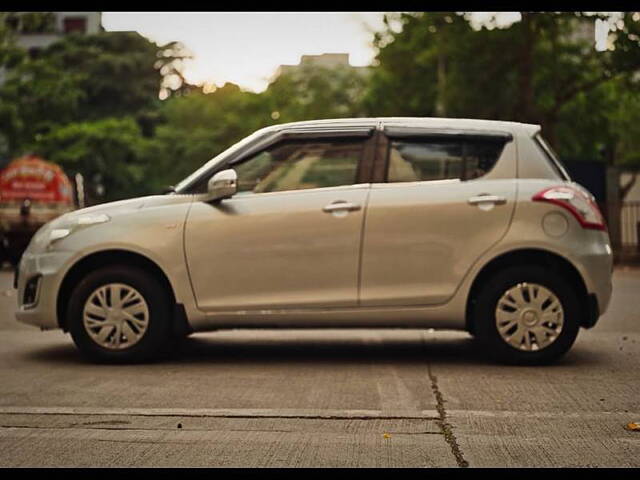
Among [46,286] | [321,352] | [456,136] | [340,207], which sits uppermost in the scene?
[456,136]

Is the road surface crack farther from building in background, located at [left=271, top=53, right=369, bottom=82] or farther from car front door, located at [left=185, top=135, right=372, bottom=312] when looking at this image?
building in background, located at [left=271, top=53, right=369, bottom=82]

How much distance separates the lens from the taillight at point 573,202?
25.4ft

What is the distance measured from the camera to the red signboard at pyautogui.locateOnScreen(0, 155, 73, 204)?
2711 centimetres

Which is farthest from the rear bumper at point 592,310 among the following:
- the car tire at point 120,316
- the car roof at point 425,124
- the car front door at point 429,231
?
the car tire at point 120,316

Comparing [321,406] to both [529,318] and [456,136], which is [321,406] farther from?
[456,136]

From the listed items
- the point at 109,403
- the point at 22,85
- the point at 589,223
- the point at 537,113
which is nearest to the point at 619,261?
the point at 537,113

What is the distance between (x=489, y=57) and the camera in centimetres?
2839

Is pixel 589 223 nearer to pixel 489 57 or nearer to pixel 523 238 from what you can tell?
pixel 523 238

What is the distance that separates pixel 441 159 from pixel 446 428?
2.80 meters

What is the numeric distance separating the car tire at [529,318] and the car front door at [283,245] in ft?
3.11

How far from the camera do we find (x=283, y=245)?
7848mm

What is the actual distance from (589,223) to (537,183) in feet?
1.45

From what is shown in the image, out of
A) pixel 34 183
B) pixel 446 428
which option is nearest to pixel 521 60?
pixel 34 183

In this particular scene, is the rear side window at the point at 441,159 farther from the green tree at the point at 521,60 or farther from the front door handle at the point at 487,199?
the green tree at the point at 521,60
